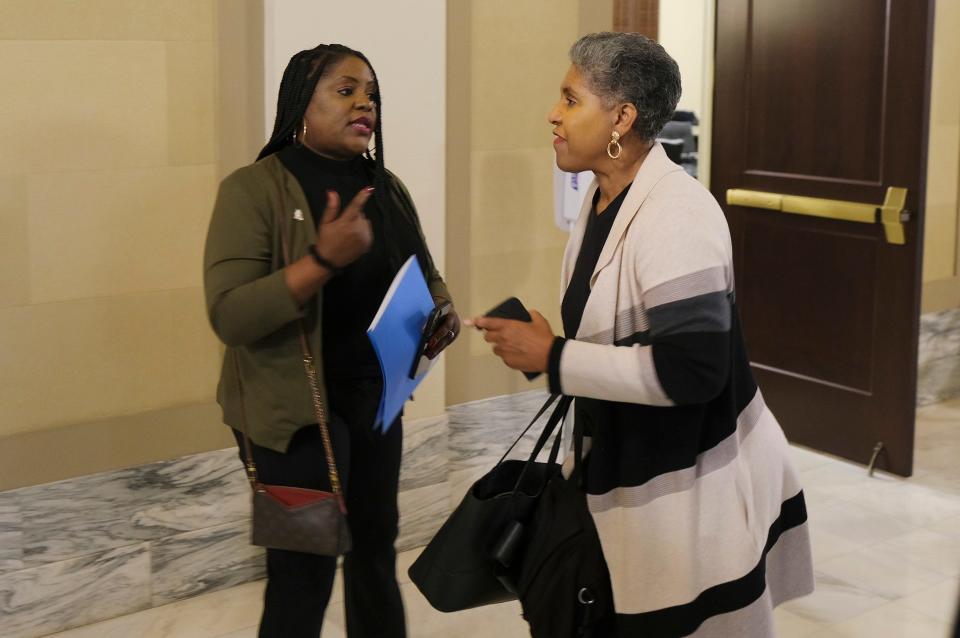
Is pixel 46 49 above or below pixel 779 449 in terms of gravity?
above

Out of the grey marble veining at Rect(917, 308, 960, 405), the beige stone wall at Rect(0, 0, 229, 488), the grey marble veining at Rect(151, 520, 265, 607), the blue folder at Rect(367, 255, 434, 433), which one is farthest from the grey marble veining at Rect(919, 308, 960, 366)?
the blue folder at Rect(367, 255, 434, 433)

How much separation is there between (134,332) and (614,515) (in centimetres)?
177

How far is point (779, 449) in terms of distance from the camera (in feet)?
7.26

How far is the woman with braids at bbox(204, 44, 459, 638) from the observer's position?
232 cm

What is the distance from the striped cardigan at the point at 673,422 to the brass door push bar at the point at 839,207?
2.71 meters

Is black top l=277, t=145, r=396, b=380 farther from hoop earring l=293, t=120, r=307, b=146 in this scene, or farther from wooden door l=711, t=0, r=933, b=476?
wooden door l=711, t=0, r=933, b=476

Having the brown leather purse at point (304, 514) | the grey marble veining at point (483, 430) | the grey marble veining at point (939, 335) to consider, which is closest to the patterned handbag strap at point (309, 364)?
the brown leather purse at point (304, 514)

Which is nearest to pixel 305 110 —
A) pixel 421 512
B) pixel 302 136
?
pixel 302 136

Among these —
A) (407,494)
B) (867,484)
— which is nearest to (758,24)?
(867,484)

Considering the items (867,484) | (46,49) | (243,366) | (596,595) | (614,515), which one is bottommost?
(867,484)

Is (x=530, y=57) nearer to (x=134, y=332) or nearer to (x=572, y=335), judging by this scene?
(x=134, y=332)

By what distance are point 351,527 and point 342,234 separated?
0.75 metres

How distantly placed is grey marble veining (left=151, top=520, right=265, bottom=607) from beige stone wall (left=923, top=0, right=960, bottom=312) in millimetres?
3617

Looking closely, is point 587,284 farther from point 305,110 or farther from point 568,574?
point 305,110
